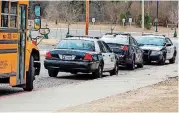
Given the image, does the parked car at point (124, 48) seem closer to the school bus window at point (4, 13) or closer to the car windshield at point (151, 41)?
the car windshield at point (151, 41)

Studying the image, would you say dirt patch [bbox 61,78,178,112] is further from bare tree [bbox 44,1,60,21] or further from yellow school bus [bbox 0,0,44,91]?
bare tree [bbox 44,1,60,21]

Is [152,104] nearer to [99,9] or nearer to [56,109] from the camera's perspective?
[56,109]

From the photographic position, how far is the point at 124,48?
2516 cm

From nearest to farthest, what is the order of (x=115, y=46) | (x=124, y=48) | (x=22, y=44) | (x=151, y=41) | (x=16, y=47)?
(x=16, y=47) → (x=22, y=44) → (x=124, y=48) → (x=115, y=46) → (x=151, y=41)

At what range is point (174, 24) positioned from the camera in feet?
321

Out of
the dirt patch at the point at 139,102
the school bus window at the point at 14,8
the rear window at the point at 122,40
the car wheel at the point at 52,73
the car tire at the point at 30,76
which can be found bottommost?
the car wheel at the point at 52,73

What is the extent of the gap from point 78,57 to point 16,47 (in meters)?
5.61

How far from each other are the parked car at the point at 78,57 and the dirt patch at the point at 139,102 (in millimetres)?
4216

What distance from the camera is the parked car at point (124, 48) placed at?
25234 millimetres

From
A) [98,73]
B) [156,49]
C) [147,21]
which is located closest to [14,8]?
[98,73]

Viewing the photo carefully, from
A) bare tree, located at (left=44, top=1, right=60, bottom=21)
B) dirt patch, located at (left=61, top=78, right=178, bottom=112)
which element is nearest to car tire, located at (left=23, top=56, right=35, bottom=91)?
dirt patch, located at (left=61, top=78, right=178, bottom=112)

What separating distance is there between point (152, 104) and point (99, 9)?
77.5m

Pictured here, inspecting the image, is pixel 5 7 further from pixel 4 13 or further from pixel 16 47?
pixel 16 47

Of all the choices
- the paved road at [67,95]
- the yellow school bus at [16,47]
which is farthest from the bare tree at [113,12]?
the yellow school bus at [16,47]
